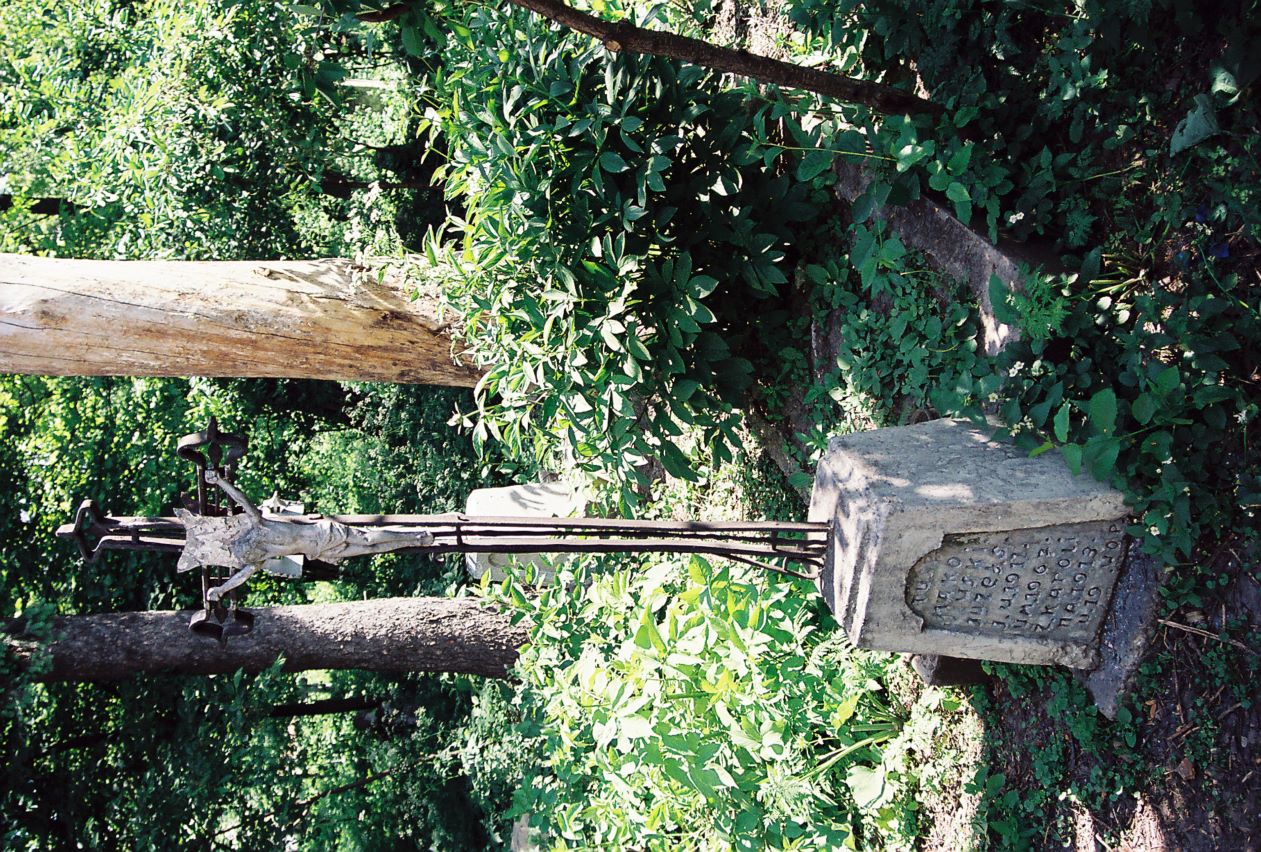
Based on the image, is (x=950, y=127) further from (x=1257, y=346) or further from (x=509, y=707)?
(x=509, y=707)

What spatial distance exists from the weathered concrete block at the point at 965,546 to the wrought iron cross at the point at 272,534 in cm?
21

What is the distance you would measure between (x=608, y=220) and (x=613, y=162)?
28 centimetres

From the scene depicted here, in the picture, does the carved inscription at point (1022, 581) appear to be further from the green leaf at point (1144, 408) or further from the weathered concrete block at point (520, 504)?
the weathered concrete block at point (520, 504)

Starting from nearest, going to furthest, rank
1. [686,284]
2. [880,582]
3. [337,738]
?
[880,582] < [686,284] < [337,738]

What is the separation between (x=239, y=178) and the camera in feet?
21.2

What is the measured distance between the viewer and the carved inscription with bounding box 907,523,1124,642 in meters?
2.47

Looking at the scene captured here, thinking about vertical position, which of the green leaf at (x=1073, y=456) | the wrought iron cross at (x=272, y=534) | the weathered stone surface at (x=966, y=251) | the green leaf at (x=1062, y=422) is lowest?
the wrought iron cross at (x=272, y=534)

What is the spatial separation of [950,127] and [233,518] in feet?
7.39

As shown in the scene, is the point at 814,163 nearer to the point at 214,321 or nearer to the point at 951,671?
the point at 951,671

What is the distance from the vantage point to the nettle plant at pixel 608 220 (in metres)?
3.15

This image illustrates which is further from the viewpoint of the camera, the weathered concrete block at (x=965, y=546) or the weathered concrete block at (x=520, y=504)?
the weathered concrete block at (x=520, y=504)

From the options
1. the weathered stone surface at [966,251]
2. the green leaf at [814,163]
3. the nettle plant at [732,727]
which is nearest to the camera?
the weathered stone surface at [966,251]

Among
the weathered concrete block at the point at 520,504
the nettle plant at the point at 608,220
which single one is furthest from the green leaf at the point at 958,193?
the weathered concrete block at the point at 520,504

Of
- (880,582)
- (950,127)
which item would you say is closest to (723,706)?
(880,582)
